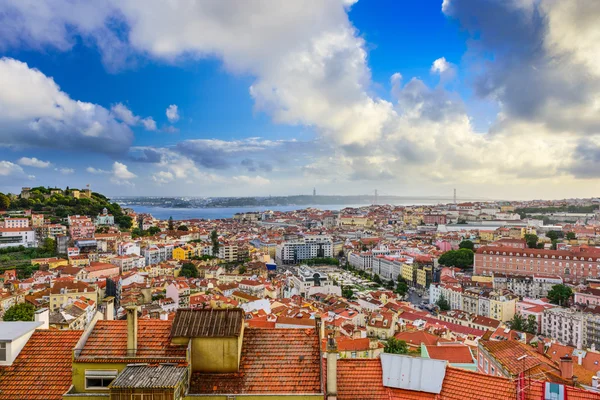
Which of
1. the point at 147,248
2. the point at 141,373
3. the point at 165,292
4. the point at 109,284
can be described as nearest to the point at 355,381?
the point at 141,373

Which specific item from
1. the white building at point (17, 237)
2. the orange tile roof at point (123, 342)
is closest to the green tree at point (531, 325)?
the orange tile roof at point (123, 342)

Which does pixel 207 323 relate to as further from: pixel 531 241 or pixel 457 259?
pixel 531 241

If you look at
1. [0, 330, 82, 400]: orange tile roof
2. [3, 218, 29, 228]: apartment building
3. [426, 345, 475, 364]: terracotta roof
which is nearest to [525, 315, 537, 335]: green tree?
[426, 345, 475, 364]: terracotta roof

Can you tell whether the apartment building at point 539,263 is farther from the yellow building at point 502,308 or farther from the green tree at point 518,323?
the green tree at point 518,323

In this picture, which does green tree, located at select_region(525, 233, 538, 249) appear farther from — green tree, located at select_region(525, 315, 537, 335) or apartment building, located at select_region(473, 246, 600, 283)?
green tree, located at select_region(525, 315, 537, 335)

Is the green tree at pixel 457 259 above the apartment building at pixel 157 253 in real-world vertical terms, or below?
below
